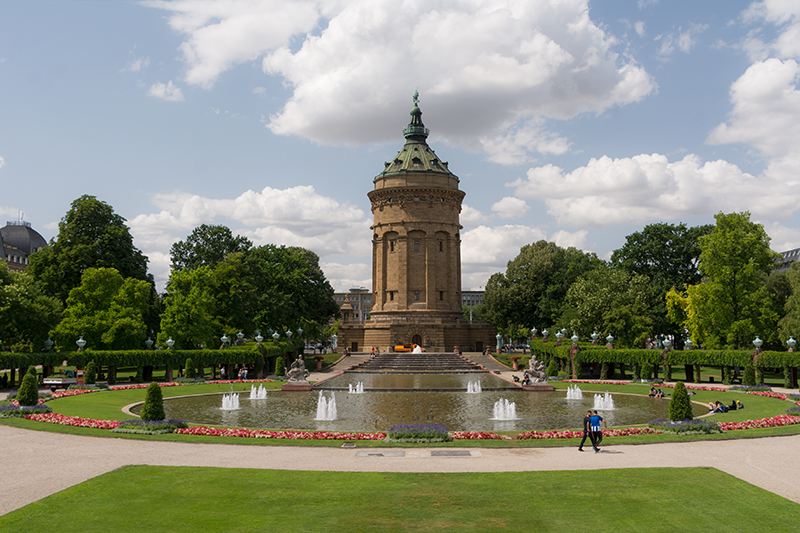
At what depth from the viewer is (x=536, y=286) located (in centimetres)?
8256

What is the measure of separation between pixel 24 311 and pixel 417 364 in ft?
124

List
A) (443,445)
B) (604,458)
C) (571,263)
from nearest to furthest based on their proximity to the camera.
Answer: (604,458) → (443,445) → (571,263)

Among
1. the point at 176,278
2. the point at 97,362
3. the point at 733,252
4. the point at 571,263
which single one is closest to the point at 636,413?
the point at 733,252

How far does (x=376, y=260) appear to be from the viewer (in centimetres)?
9456

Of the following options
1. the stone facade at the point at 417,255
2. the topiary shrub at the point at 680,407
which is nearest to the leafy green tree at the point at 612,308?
the stone facade at the point at 417,255

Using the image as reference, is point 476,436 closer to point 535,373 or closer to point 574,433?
point 574,433

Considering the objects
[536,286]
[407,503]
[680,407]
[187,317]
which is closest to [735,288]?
[536,286]

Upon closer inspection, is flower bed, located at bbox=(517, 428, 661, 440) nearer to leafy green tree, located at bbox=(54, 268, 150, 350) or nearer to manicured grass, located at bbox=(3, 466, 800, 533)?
manicured grass, located at bbox=(3, 466, 800, 533)

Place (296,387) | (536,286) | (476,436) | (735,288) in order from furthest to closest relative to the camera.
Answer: (536,286) < (735,288) < (296,387) < (476,436)

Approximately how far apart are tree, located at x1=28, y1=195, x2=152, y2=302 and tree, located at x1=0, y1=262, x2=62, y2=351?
7.04 m

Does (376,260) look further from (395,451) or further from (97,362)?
(395,451)

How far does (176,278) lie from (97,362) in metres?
13.5

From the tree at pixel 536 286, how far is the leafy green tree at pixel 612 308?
8.11 m

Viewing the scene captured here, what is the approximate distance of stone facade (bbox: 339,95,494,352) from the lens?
8906 cm
